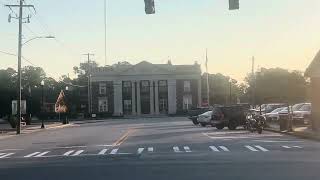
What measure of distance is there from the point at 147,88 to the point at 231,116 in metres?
95.7

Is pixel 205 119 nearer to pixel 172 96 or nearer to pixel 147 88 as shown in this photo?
pixel 172 96

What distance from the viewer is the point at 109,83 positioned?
146500 millimetres

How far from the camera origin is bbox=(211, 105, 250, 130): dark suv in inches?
1961

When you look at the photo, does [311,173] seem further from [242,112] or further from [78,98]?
[78,98]

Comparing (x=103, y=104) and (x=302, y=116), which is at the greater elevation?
(x=103, y=104)

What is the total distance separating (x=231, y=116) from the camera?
50.1m

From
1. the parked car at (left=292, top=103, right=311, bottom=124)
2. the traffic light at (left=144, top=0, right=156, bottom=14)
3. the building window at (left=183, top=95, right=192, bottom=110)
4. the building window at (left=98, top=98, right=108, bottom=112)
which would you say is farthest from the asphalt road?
the building window at (left=98, top=98, right=108, bottom=112)

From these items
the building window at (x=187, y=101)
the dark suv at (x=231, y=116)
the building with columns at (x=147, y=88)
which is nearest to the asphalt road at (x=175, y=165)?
the dark suv at (x=231, y=116)

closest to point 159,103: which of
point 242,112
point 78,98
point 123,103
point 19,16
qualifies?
point 123,103

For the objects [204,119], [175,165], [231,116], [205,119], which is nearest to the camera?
[175,165]

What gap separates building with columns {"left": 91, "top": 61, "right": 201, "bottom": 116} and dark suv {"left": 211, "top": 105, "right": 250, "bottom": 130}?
301 feet

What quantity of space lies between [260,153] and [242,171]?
6926 mm

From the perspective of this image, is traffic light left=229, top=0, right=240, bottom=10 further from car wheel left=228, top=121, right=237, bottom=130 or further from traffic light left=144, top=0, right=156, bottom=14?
car wheel left=228, top=121, right=237, bottom=130

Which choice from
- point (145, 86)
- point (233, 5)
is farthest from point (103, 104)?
point (233, 5)
